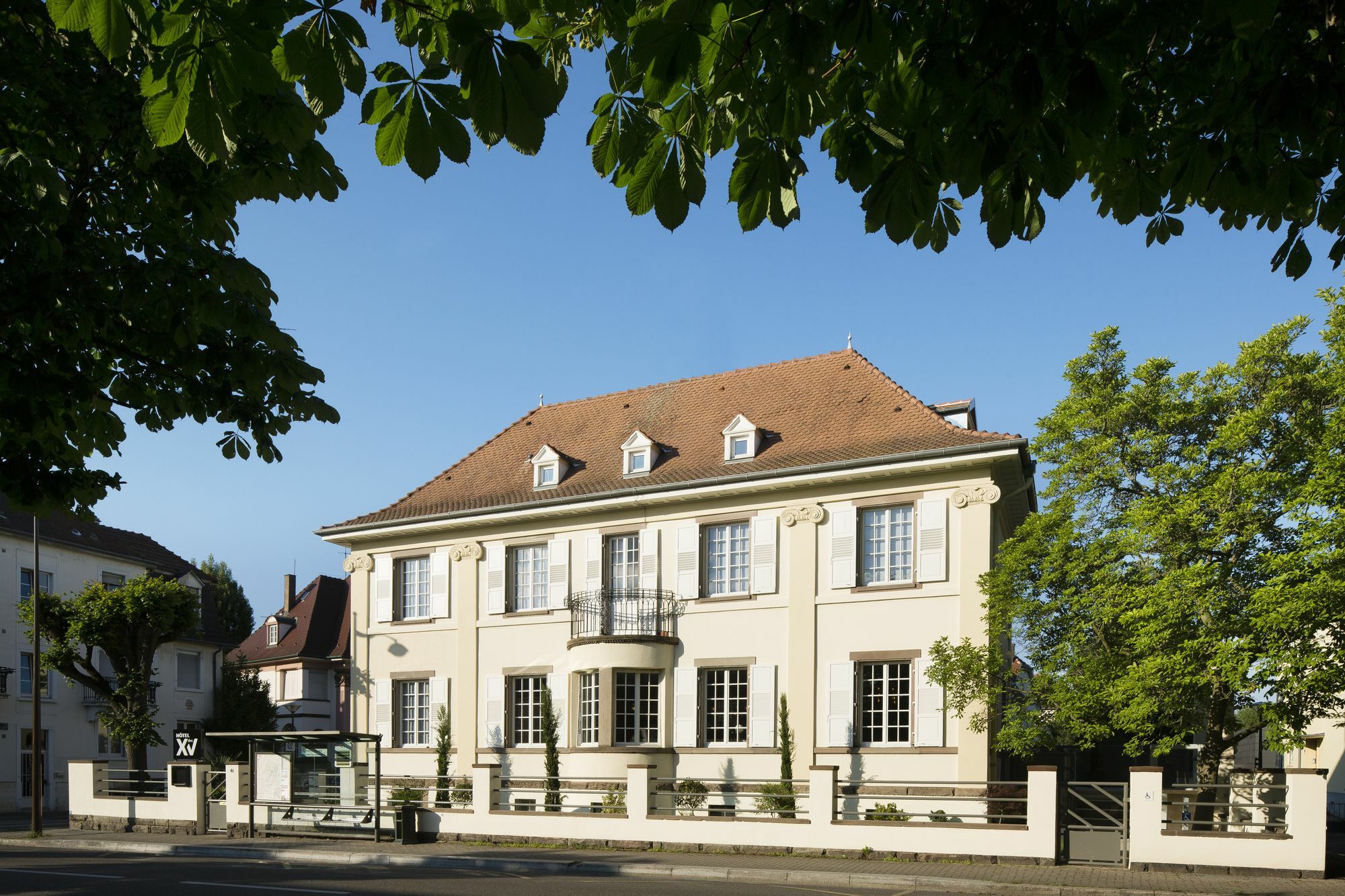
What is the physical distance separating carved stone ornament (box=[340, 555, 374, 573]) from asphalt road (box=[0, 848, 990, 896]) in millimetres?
12784

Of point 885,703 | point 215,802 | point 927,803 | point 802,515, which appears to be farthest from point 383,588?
point 927,803

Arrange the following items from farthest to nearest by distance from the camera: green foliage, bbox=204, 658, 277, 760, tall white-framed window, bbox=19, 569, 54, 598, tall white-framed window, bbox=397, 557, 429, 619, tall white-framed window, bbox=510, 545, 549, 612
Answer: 1. green foliage, bbox=204, 658, 277, 760
2. tall white-framed window, bbox=19, 569, 54, 598
3. tall white-framed window, bbox=397, 557, 429, 619
4. tall white-framed window, bbox=510, 545, 549, 612

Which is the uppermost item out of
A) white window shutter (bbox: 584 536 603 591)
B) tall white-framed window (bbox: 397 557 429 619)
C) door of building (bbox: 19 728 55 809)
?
white window shutter (bbox: 584 536 603 591)

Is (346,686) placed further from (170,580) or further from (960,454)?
(960,454)

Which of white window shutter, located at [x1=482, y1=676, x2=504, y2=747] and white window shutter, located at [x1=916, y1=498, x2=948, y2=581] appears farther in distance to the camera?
white window shutter, located at [x1=482, y1=676, x2=504, y2=747]

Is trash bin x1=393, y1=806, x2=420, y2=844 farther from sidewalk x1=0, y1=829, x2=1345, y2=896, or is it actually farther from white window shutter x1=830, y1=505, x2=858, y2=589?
white window shutter x1=830, y1=505, x2=858, y2=589

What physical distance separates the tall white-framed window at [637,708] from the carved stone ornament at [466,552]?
5600 millimetres

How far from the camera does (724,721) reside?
27.4 meters

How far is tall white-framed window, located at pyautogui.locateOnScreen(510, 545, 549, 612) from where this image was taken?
3056cm

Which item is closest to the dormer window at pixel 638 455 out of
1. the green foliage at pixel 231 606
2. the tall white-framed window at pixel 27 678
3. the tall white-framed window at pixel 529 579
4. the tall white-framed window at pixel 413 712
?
the tall white-framed window at pixel 529 579

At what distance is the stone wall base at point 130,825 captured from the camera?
2839 centimetres

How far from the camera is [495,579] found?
1221 inches

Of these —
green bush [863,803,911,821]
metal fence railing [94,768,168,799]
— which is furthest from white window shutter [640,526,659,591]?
metal fence railing [94,768,168,799]

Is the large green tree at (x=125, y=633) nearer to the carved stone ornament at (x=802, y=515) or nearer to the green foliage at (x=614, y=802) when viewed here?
the green foliage at (x=614, y=802)
